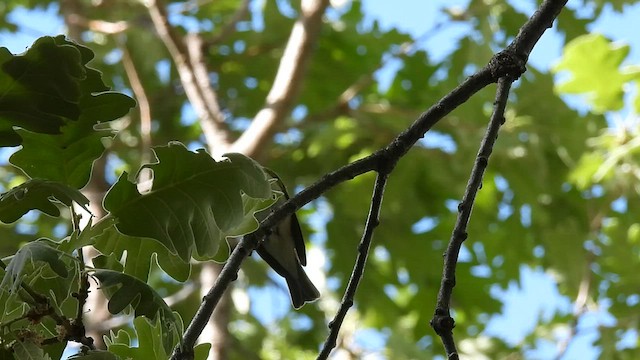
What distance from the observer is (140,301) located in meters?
1.17

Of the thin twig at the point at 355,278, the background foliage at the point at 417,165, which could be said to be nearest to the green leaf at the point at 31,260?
the thin twig at the point at 355,278

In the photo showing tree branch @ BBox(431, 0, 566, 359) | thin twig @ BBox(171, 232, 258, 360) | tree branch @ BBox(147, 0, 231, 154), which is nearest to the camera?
thin twig @ BBox(171, 232, 258, 360)

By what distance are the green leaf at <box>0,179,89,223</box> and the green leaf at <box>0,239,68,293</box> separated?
4.5 inches

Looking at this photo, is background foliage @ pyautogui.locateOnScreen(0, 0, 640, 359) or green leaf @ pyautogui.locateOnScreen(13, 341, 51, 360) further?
background foliage @ pyautogui.locateOnScreen(0, 0, 640, 359)

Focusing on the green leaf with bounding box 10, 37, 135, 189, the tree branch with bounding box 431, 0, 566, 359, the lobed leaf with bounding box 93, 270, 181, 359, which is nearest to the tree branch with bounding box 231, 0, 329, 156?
the tree branch with bounding box 431, 0, 566, 359

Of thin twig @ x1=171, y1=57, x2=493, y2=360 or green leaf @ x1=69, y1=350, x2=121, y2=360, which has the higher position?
thin twig @ x1=171, y1=57, x2=493, y2=360

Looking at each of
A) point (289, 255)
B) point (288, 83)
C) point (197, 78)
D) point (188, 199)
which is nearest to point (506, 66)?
point (188, 199)

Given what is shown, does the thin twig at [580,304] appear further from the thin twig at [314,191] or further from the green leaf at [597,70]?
the thin twig at [314,191]

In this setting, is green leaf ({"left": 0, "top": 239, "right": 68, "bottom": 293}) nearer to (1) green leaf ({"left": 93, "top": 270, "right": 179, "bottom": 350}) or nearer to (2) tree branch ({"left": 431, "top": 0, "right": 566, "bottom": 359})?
(1) green leaf ({"left": 93, "top": 270, "right": 179, "bottom": 350})

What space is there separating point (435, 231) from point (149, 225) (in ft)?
11.7

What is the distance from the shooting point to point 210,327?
3531mm

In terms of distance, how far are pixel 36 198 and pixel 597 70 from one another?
10.6 feet

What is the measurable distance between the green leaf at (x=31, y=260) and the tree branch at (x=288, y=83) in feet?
8.95

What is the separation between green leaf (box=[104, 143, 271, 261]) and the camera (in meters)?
1.28
